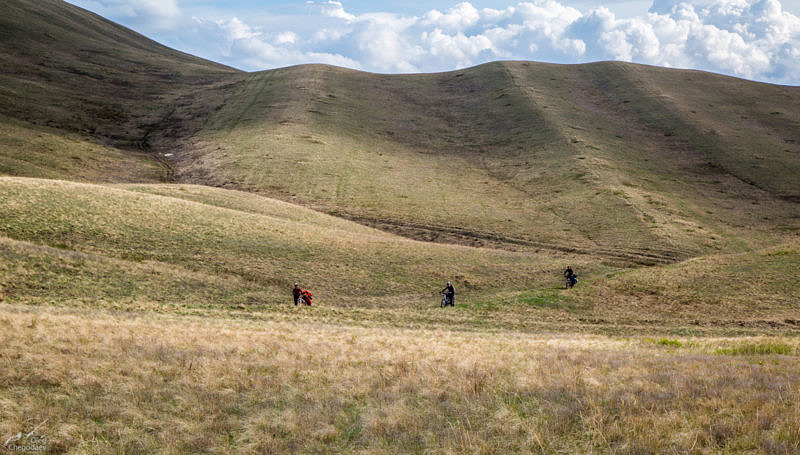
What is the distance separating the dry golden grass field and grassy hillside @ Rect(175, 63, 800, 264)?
2.17ft

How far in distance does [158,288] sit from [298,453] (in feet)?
83.1

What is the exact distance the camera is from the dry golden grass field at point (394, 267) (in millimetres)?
8812

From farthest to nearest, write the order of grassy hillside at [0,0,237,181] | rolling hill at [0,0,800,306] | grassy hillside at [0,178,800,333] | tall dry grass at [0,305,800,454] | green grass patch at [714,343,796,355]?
grassy hillside at [0,0,237,181] → rolling hill at [0,0,800,306] → grassy hillside at [0,178,800,333] → green grass patch at [714,343,796,355] → tall dry grass at [0,305,800,454]

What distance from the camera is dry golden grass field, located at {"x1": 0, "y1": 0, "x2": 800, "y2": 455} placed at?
8812 millimetres

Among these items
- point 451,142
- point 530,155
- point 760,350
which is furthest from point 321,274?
point 451,142

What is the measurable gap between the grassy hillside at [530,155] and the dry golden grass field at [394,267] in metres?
0.66

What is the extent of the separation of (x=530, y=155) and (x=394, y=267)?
62137 mm

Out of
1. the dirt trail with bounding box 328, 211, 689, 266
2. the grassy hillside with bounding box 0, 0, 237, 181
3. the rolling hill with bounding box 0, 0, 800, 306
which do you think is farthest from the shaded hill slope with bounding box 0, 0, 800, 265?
the grassy hillside with bounding box 0, 0, 237, 181

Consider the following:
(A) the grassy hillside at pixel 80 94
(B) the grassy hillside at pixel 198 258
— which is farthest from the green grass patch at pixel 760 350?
(A) the grassy hillside at pixel 80 94

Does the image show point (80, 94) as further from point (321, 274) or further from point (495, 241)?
point (321, 274)

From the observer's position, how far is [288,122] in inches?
4011

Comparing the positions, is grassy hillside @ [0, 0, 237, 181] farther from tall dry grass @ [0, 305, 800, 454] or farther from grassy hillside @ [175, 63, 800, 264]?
tall dry grass @ [0, 305, 800, 454]

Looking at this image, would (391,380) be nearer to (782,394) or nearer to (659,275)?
(782,394)

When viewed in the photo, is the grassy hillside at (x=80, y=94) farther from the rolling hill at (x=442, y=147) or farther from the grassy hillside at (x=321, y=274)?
the grassy hillside at (x=321, y=274)
